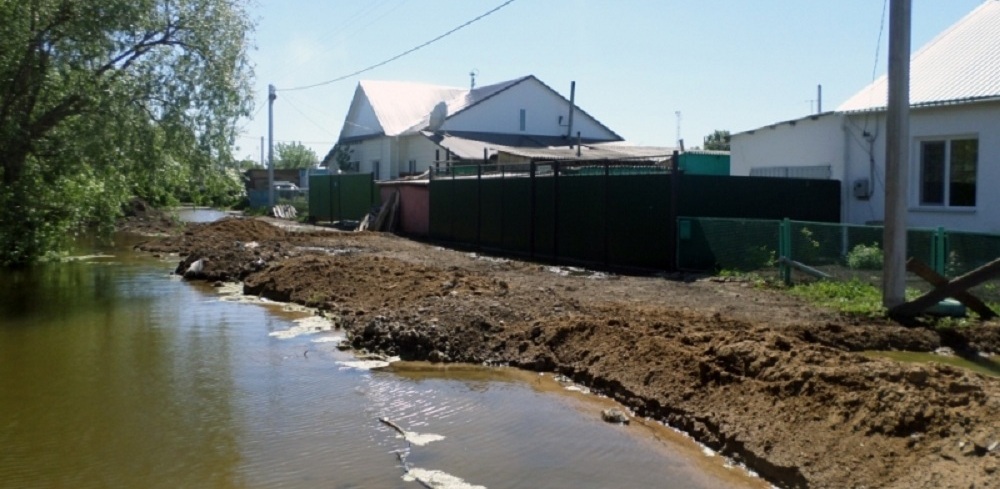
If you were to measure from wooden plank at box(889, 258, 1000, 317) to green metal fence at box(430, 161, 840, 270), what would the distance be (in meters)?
5.94

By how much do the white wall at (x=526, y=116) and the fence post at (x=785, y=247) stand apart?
106 ft

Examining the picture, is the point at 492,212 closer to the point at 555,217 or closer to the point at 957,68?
the point at 555,217

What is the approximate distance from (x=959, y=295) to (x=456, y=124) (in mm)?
36890

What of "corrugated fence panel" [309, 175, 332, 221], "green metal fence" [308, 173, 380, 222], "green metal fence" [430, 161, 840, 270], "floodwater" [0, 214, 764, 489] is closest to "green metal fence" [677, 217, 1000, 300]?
"green metal fence" [430, 161, 840, 270]

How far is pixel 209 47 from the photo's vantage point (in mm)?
19562

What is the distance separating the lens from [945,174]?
17.5 meters

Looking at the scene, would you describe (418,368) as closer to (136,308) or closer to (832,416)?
(832,416)

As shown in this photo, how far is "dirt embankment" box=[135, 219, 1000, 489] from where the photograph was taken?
20.8 feet

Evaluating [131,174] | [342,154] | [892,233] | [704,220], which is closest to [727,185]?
[704,220]

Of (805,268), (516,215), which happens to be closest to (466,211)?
(516,215)

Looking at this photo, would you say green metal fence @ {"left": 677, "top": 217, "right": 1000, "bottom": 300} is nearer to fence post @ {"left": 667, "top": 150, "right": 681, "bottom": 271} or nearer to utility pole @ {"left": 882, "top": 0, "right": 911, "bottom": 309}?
fence post @ {"left": 667, "top": 150, "right": 681, "bottom": 271}

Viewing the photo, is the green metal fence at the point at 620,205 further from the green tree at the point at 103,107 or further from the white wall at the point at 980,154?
the green tree at the point at 103,107

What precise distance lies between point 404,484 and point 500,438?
4.48 feet

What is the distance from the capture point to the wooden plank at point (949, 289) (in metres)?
10.8
